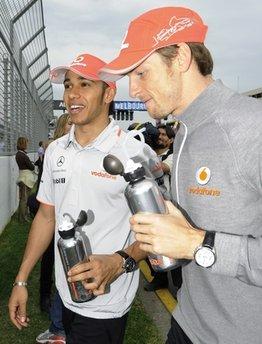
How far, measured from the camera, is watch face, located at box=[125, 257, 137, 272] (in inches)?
98.9

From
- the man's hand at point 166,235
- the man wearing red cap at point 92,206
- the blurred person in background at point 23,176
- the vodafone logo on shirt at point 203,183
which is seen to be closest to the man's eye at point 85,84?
the man wearing red cap at point 92,206

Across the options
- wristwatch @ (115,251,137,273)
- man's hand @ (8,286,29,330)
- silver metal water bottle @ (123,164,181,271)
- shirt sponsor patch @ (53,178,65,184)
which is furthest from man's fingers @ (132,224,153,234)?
man's hand @ (8,286,29,330)

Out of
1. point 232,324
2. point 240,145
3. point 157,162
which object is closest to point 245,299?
point 232,324

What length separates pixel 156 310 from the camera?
511cm

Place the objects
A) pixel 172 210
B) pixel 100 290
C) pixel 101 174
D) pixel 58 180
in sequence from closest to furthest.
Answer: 1. pixel 172 210
2. pixel 100 290
3. pixel 101 174
4. pixel 58 180

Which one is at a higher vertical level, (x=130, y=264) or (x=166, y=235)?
(x=166, y=235)

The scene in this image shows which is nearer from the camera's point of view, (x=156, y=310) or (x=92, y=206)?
(x=92, y=206)

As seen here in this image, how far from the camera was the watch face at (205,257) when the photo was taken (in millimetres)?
1477

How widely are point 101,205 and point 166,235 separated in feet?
3.80

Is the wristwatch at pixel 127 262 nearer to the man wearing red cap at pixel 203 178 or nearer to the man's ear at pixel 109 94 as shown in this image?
the man wearing red cap at pixel 203 178

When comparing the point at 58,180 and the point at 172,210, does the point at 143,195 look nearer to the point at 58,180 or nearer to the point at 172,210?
the point at 172,210

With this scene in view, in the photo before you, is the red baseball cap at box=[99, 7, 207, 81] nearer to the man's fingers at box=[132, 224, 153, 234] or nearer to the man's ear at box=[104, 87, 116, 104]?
the man's fingers at box=[132, 224, 153, 234]

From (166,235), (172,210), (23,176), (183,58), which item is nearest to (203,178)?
(172,210)

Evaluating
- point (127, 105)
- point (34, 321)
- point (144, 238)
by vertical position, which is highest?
point (127, 105)
